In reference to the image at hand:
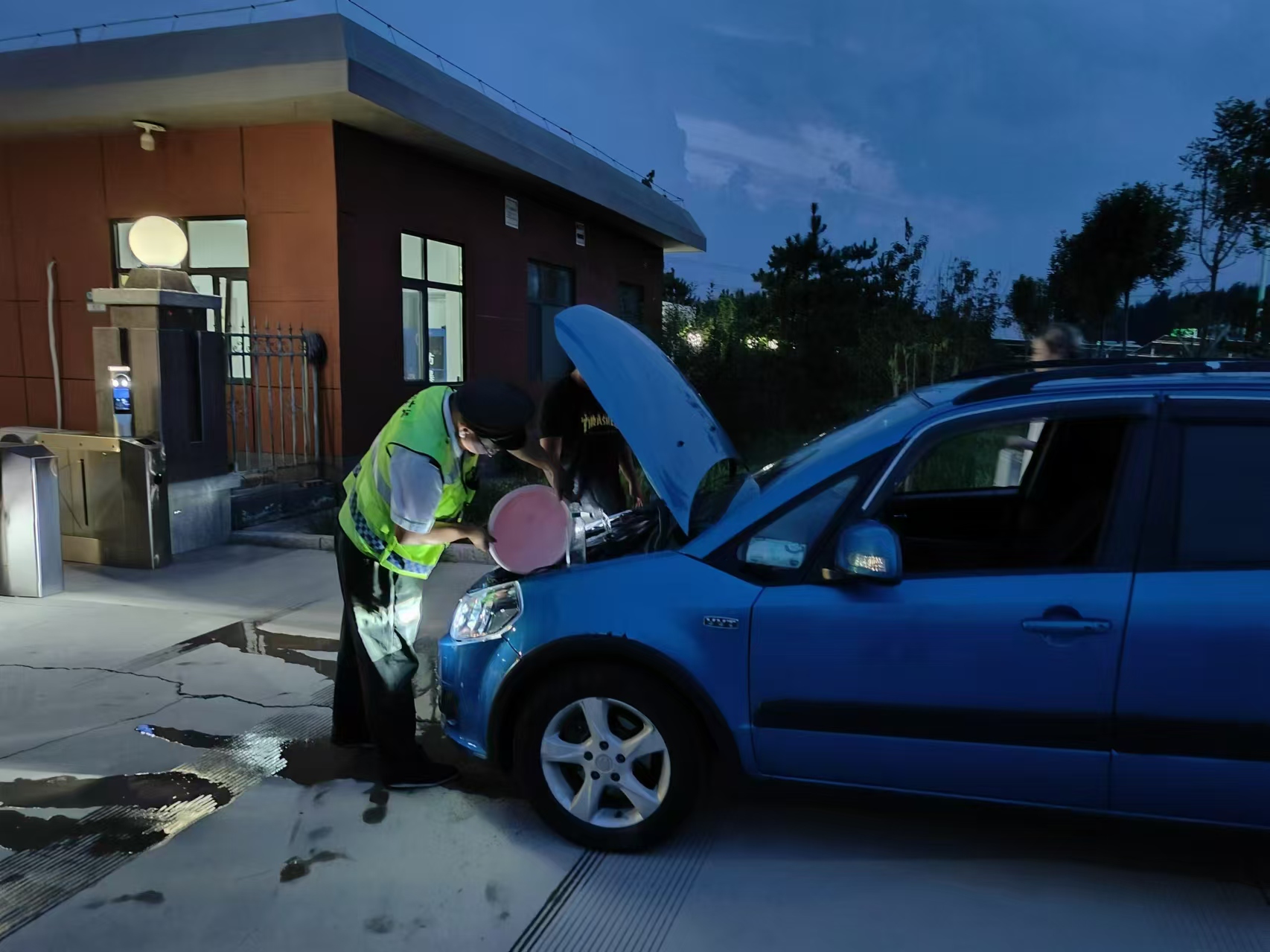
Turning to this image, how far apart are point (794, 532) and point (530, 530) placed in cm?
95

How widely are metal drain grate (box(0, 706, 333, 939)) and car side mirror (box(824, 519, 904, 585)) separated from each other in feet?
8.32

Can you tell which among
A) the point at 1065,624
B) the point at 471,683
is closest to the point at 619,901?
the point at 471,683

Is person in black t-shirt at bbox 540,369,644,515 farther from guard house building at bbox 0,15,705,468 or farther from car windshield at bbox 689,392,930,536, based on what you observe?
guard house building at bbox 0,15,705,468

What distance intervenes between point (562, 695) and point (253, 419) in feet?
27.7

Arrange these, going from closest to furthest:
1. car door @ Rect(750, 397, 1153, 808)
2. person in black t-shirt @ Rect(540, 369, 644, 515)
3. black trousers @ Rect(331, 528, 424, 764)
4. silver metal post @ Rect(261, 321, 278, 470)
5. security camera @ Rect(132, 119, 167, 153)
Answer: car door @ Rect(750, 397, 1153, 808) < black trousers @ Rect(331, 528, 424, 764) < person in black t-shirt @ Rect(540, 369, 644, 515) < silver metal post @ Rect(261, 321, 278, 470) < security camera @ Rect(132, 119, 167, 153)

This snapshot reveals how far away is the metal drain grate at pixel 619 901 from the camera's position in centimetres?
268

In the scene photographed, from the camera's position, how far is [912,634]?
9.13 feet

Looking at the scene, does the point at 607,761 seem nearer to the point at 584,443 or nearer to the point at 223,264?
the point at 584,443

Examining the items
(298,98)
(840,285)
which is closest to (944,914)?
(298,98)

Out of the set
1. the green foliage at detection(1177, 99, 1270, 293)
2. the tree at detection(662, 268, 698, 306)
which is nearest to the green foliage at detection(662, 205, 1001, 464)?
the green foliage at detection(1177, 99, 1270, 293)

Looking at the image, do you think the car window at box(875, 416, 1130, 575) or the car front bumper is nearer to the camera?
the car window at box(875, 416, 1130, 575)

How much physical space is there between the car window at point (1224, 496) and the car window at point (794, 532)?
968 millimetres

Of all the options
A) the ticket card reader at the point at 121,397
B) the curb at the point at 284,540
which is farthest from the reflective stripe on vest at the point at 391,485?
the ticket card reader at the point at 121,397

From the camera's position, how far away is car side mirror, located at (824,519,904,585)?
272 cm
